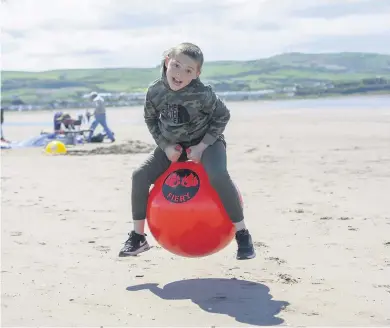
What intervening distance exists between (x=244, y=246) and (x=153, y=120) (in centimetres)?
123

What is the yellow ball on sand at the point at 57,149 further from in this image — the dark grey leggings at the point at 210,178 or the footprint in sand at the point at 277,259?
the dark grey leggings at the point at 210,178

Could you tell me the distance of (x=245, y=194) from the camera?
1083cm

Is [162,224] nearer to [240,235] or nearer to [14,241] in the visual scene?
[240,235]

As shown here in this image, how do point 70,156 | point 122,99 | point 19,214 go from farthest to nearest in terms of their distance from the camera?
1. point 122,99
2. point 70,156
3. point 19,214

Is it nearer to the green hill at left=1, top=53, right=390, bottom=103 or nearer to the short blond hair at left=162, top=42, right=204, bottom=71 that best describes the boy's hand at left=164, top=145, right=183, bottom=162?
the short blond hair at left=162, top=42, right=204, bottom=71

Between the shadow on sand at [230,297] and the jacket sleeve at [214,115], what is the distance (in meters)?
1.12

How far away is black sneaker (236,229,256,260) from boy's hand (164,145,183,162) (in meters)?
0.77

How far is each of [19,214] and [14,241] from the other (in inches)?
65.8

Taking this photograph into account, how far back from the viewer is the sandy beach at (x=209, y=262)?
18.0ft

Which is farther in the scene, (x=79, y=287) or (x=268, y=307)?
(x=79, y=287)

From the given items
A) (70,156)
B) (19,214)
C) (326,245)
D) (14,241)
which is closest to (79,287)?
(14,241)

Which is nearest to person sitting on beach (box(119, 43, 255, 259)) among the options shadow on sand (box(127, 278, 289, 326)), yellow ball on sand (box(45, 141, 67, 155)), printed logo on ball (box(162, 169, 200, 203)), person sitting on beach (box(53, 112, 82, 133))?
printed logo on ball (box(162, 169, 200, 203))

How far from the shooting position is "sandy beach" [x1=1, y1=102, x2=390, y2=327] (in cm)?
550

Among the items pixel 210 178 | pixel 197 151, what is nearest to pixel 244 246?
pixel 210 178
